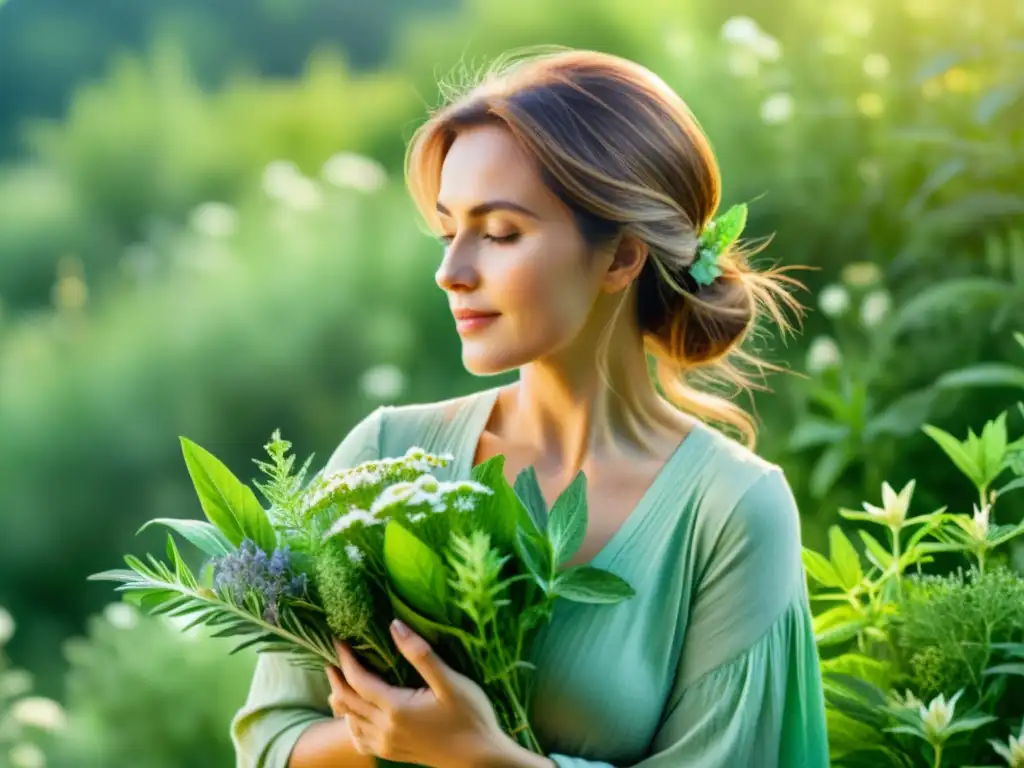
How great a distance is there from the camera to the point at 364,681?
1.64m

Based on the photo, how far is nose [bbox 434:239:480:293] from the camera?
1743 mm

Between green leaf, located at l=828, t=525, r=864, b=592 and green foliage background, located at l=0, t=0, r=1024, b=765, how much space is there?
25.2 inches

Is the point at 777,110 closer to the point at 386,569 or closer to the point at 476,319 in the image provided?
the point at 476,319

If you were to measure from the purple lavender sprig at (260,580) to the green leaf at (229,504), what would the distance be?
5cm

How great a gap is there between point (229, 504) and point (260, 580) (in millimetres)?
116

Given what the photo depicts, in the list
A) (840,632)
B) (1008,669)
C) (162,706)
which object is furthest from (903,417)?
(162,706)

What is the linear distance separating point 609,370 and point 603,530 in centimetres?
20

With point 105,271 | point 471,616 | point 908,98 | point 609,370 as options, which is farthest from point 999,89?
point 105,271

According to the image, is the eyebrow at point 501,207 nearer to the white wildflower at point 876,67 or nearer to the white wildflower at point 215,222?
the white wildflower at point 876,67

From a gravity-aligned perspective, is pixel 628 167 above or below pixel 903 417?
above

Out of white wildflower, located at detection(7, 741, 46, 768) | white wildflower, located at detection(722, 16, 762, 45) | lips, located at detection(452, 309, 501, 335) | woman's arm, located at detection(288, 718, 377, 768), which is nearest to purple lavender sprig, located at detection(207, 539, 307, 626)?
woman's arm, located at detection(288, 718, 377, 768)

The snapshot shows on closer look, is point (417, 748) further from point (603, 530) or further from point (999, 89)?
point (999, 89)

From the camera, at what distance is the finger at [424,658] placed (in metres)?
1.58

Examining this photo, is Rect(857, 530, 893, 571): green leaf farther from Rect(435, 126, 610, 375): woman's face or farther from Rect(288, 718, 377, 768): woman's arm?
Rect(288, 718, 377, 768): woman's arm
